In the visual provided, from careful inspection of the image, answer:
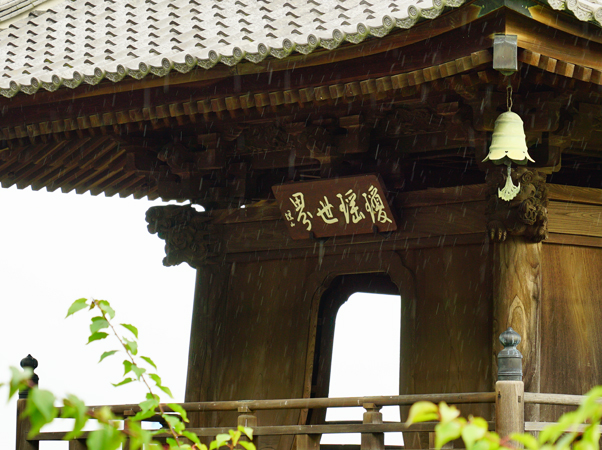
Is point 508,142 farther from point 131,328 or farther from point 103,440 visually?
point 103,440

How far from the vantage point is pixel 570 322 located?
6.36m

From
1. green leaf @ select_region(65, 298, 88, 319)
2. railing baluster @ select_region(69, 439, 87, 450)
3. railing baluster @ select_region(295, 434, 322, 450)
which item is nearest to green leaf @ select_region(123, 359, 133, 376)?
green leaf @ select_region(65, 298, 88, 319)

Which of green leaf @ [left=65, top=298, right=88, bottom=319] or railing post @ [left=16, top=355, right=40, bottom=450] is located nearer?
green leaf @ [left=65, top=298, right=88, bottom=319]

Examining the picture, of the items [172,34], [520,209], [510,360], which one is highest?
[172,34]

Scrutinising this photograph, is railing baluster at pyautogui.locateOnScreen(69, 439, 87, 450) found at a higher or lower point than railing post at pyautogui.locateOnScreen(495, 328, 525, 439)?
lower

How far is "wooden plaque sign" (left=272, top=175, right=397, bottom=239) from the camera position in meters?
6.79

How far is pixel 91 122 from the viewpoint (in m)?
6.76

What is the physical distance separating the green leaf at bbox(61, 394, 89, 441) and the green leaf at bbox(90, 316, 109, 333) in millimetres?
552

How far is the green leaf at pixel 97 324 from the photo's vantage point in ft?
8.53

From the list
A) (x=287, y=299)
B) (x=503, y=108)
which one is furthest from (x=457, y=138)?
(x=287, y=299)

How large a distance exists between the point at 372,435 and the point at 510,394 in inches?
38.8

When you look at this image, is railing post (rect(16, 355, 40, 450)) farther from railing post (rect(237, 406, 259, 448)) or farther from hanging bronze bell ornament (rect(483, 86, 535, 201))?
hanging bronze bell ornament (rect(483, 86, 535, 201))

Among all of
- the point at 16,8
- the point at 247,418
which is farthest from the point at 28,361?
the point at 16,8

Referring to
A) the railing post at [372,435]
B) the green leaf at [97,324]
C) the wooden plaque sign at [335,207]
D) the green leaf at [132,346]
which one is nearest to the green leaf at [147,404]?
the green leaf at [132,346]
